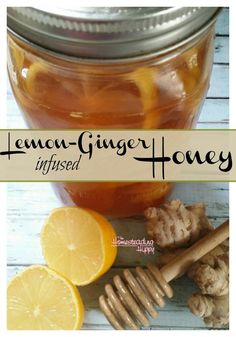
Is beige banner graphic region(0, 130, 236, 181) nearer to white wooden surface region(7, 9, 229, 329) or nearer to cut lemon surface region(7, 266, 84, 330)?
white wooden surface region(7, 9, 229, 329)

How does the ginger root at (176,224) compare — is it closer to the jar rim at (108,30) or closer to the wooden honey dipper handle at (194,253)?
the wooden honey dipper handle at (194,253)

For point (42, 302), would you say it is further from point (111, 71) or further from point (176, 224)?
point (111, 71)

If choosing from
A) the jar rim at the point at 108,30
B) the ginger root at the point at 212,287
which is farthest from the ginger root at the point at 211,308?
the jar rim at the point at 108,30

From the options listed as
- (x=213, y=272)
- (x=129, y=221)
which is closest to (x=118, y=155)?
(x=129, y=221)

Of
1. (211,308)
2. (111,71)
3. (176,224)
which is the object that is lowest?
(211,308)

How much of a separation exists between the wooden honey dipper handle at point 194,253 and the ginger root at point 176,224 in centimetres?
1

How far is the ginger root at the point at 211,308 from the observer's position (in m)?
0.81

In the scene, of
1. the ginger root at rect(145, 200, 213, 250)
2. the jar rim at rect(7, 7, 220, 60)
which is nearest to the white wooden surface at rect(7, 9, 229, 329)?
the ginger root at rect(145, 200, 213, 250)

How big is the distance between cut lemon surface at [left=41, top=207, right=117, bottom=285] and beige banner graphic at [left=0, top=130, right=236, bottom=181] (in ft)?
0.18

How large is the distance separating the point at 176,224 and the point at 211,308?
0.12 m

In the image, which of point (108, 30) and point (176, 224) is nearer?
point (108, 30)

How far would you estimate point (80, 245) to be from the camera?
80 cm

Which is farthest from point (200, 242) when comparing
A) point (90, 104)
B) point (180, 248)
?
point (90, 104)

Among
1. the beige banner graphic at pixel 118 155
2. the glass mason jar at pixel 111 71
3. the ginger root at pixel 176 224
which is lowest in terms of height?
the ginger root at pixel 176 224
